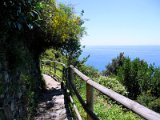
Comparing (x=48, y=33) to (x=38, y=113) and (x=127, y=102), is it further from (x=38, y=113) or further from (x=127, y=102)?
(x=127, y=102)

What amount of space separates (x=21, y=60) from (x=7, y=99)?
1.53 metres

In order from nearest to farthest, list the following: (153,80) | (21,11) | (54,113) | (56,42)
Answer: (21,11)
(54,113)
(56,42)
(153,80)

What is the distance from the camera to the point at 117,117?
802 cm

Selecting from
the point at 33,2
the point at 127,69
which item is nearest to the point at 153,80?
the point at 127,69

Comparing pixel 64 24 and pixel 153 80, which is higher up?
pixel 64 24

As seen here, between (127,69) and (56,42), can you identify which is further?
(127,69)

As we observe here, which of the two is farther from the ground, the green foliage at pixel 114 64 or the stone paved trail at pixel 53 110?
the stone paved trail at pixel 53 110

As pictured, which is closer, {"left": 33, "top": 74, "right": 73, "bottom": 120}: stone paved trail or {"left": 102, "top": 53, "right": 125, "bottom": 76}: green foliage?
{"left": 33, "top": 74, "right": 73, "bottom": 120}: stone paved trail

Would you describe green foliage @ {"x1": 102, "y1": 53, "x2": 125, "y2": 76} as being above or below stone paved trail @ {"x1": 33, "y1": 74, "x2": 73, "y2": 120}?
below

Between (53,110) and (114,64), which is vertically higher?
(53,110)

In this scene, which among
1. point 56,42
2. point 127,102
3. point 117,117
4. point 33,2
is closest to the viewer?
point 127,102

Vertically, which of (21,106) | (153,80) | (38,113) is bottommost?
(153,80)

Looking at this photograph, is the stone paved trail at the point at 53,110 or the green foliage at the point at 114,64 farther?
the green foliage at the point at 114,64

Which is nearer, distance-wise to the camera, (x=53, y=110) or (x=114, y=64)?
(x=53, y=110)
